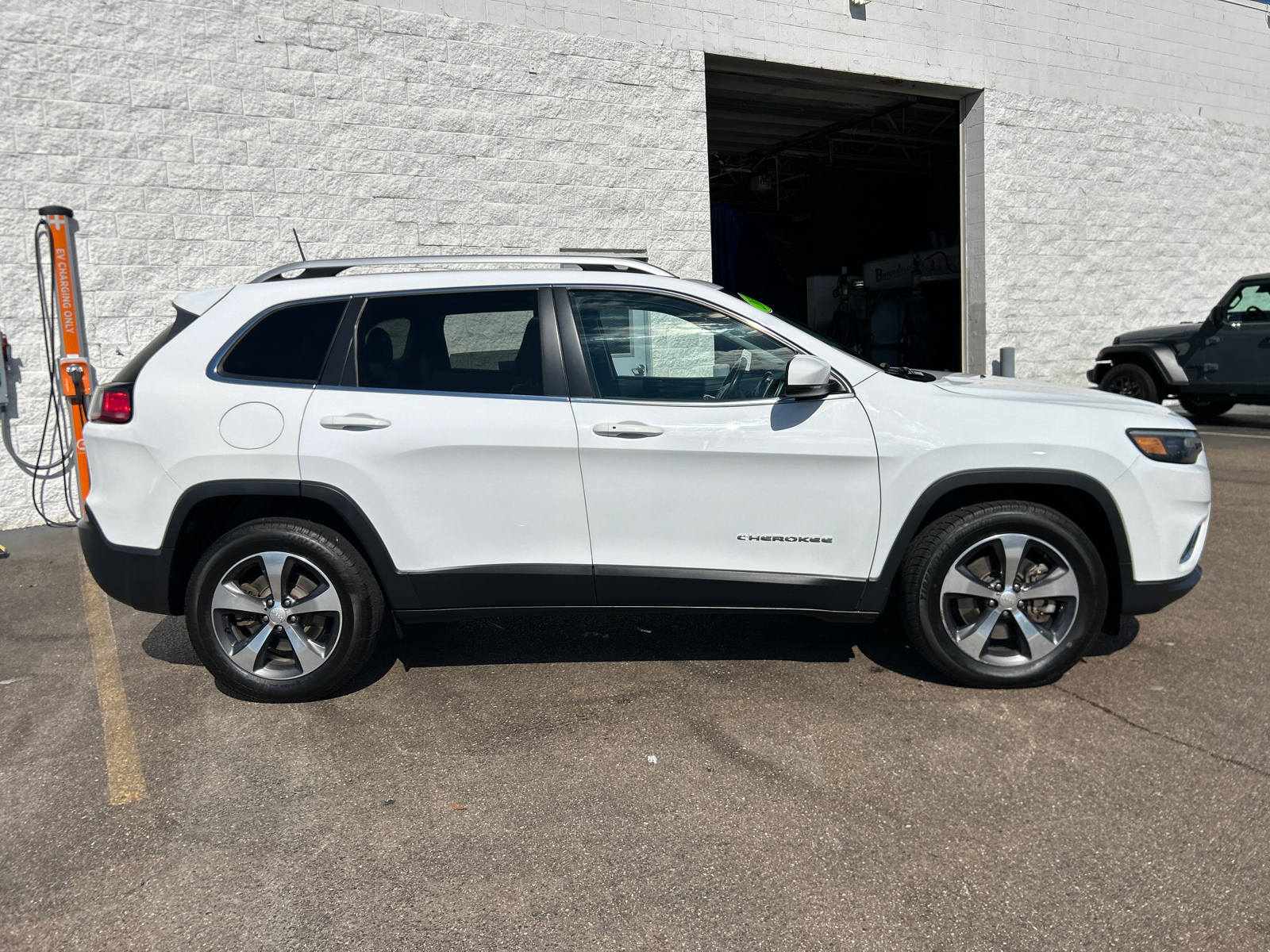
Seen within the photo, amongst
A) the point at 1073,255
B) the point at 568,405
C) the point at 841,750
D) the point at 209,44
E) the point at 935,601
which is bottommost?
the point at 841,750

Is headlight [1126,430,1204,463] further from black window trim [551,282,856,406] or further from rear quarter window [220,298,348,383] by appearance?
rear quarter window [220,298,348,383]

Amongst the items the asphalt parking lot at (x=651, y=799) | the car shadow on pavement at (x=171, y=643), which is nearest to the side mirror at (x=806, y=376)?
the asphalt parking lot at (x=651, y=799)

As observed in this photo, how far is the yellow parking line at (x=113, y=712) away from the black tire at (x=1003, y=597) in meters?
2.99

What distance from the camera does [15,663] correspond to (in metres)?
4.73

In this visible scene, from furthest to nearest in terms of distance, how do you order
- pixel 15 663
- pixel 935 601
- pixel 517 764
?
pixel 15 663 < pixel 935 601 < pixel 517 764

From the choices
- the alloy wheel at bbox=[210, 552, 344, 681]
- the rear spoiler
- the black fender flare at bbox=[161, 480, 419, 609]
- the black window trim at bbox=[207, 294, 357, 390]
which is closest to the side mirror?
the black fender flare at bbox=[161, 480, 419, 609]

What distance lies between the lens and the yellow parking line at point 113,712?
3393 mm

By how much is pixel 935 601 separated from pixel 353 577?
2362 mm

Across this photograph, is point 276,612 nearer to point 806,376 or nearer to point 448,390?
point 448,390

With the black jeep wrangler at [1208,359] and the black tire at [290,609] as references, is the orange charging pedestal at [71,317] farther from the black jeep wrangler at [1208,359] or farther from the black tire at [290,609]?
the black jeep wrangler at [1208,359]

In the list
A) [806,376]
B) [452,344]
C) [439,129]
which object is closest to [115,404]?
[452,344]

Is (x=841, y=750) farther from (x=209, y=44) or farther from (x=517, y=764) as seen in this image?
(x=209, y=44)

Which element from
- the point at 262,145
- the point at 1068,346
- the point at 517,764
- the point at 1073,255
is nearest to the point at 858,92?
the point at 1073,255

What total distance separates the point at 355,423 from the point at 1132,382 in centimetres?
1134
